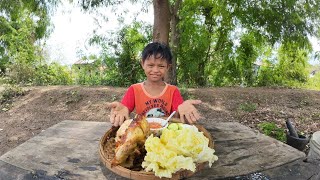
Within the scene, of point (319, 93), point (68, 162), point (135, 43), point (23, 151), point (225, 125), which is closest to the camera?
point (68, 162)

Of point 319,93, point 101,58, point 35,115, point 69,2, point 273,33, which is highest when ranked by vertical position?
point 69,2

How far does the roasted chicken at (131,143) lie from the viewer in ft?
3.97

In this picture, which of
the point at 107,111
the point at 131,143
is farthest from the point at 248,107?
the point at 131,143

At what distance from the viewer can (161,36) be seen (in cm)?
520

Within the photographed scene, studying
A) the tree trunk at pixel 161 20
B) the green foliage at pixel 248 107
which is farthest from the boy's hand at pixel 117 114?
the green foliage at pixel 248 107

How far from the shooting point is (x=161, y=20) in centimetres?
516

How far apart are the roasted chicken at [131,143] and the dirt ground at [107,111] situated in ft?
10.3

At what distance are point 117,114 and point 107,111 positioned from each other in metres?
3.35

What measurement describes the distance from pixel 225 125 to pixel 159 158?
1.19 metres

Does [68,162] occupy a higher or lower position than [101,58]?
lower

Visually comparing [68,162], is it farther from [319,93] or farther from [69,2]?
[319,93]

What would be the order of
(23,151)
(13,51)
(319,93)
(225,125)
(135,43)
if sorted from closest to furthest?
1. (23,151)
2. (225,125)
3. (319,93)
4. (135,43)
5. (13,51)

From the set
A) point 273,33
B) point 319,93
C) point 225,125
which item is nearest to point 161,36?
point 273,33

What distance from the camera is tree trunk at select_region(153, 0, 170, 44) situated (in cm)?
509
